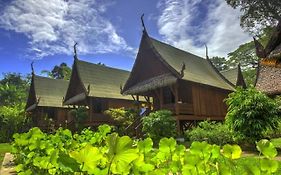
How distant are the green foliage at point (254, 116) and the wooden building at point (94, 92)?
12657 mm

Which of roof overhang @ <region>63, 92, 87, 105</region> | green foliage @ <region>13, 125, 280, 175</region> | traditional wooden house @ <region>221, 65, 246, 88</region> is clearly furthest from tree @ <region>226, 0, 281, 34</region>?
green foliage @ <region>13, 125, 280, 175</region>

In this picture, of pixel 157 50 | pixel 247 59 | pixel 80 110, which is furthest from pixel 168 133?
pixel 247 59

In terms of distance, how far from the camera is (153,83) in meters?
17.3

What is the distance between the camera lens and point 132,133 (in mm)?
17125

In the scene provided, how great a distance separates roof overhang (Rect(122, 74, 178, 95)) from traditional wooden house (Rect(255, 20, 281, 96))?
4.68 metres

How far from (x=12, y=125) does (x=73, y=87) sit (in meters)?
6.98

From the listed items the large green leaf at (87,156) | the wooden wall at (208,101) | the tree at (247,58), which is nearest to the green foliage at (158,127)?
the wooden wall at (208,101)

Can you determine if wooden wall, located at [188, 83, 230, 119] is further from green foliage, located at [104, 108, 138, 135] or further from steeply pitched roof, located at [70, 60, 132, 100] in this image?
steeply pitched roof, located at [70, 60, 132, 100]

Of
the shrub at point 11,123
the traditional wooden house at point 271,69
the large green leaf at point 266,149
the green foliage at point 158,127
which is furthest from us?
the shrub at point 11,123

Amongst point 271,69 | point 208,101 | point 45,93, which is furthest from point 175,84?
point 45,93

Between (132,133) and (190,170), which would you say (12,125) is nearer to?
(132,133)

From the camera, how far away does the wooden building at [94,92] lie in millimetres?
22000

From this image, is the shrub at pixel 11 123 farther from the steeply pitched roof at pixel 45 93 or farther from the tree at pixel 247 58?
the tree at pixel 247 58

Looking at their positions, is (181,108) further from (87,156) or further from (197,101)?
(87,156)
